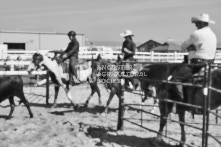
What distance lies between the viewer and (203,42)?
5246mm

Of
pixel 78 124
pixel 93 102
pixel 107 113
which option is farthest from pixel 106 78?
pixel 78 124

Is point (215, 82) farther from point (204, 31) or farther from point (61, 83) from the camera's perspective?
point (61, 83)

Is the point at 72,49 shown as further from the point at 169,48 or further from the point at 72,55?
the point at 169,48

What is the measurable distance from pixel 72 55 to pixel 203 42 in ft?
16.4

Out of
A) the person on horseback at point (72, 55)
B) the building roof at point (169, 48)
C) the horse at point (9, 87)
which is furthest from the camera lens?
the building roof at point (169, 48)

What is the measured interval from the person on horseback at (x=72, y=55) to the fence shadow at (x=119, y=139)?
3.19 m

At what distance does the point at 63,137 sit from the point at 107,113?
2857 millimetres

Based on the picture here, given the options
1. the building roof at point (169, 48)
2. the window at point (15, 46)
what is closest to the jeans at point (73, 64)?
the window at point (15, 46)

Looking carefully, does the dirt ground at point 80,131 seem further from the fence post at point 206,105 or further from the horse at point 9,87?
the fence post at point 206,105

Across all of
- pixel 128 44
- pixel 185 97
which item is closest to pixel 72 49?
pixel 128 44

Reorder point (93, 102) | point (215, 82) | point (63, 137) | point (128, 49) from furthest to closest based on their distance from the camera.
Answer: point (93, 102) → point (128, 49) → point (63, 137) → point (215, 82)

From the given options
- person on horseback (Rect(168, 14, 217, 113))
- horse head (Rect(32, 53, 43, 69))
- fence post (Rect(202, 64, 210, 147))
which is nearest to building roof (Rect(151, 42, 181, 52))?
horse head (Rect(32, 53, 43, 69))

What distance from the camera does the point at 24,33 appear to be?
126ft

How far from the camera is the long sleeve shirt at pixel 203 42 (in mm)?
5246
